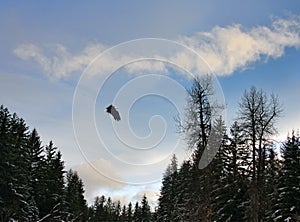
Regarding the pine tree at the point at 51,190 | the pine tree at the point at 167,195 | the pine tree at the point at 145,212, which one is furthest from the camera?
the pine tree at the point at 145,212

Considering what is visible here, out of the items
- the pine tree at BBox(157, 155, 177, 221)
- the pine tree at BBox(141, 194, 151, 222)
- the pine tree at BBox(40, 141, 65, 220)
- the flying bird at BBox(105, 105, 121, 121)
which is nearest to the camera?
the flying bird at BBox(105, 105, 121, 121)

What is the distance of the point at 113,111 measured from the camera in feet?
33.3

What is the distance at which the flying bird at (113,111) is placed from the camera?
10.1 m

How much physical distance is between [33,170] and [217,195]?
18.3 metres

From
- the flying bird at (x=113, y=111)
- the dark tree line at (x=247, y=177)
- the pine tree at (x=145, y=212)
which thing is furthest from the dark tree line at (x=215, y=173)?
the pine tree at (x=145, y=212)

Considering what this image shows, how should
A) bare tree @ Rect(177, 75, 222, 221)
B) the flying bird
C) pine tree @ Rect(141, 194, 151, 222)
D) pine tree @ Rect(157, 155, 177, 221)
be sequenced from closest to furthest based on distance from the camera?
the flying bird
bare tree @ Rect(177, 75, 222, 221)
pine tree @ Rect(157, 155, 177, 221)
pine tree @ Rect(141, 194, 151, 222)

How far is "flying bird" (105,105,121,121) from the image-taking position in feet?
33.0

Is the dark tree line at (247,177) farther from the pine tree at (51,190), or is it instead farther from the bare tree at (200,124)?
the pine tree at (51,190)

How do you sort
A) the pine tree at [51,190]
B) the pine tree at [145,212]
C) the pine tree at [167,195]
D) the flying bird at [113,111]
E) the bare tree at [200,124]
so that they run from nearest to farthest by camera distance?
the flying bird at [113,111], the bare tree at [200,124], the pine tree at [51,190], the pine tree at [167,195], the pine tree at [145,212]

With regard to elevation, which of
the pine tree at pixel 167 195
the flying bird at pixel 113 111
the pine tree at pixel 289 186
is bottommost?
the flying bird at pixel 113 111

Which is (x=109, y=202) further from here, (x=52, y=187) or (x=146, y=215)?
(x=52, y=187)

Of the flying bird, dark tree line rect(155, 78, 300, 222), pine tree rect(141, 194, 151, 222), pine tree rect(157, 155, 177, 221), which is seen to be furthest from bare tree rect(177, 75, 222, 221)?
pine tree rect(141, 194, 151, 222)

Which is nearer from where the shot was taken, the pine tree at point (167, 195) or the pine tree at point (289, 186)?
the pine tree at point (289, 186)

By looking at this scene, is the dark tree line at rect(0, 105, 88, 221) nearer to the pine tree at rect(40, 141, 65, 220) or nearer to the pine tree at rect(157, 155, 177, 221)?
the pine tree at rect(40, 141, 65, 220)
